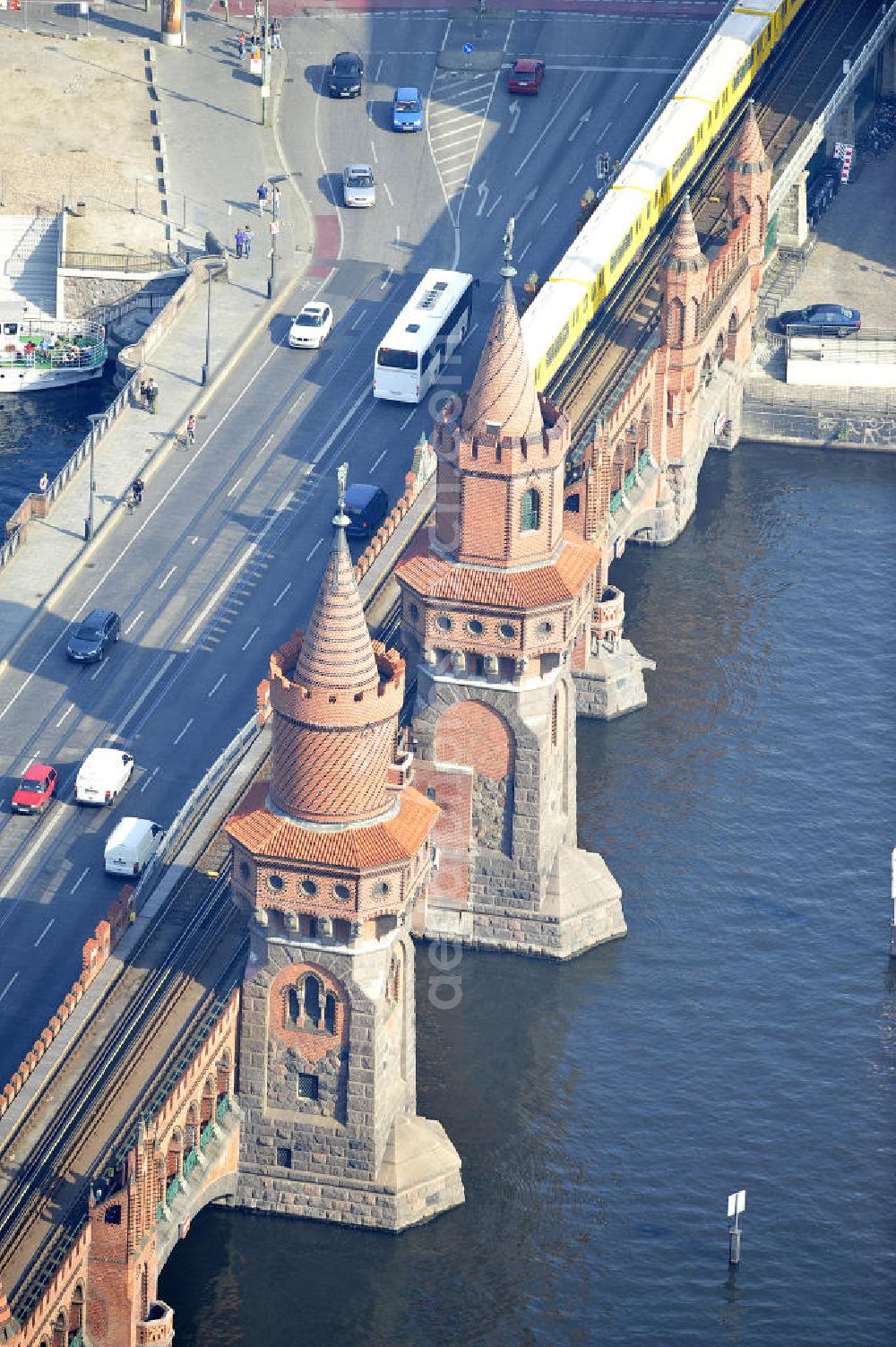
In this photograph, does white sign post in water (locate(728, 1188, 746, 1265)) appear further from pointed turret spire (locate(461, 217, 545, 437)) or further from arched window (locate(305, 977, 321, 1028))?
pointed turret spire (locate(461, 217, 545, 437))

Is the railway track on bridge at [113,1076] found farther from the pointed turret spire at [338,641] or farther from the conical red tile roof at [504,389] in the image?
the conical red tile roof at [504,389]

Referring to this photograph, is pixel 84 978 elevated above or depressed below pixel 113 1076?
above

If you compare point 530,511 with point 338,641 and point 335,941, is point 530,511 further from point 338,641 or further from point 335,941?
point 335,941

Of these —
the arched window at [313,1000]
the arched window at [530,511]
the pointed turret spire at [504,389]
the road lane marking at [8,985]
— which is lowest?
the arched window at [313,1000]

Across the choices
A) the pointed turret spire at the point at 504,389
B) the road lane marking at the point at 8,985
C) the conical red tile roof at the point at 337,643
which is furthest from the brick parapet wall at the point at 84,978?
the pointed turret spire at the point at 504,389

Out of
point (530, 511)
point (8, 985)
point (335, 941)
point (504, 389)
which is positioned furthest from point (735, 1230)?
point (504, 389)

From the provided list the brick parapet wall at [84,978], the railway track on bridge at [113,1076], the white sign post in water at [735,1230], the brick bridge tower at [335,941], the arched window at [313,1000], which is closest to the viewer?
the railway track on bridge at [113,1076]

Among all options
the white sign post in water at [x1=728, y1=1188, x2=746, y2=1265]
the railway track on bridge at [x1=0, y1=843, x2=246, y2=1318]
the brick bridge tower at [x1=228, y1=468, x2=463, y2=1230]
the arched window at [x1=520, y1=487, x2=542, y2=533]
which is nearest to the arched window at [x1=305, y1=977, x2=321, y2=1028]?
the brick bridge tower at [x1=228, y1=468, x2=463, y2=1230]
